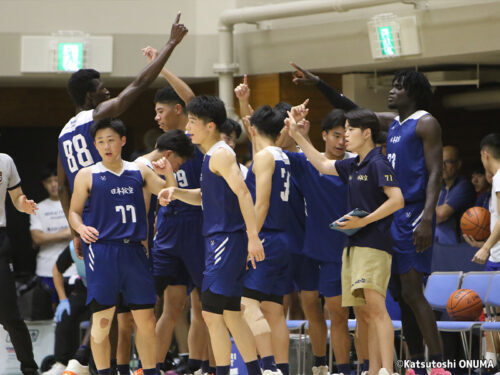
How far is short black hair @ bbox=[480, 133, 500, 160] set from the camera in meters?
8.45

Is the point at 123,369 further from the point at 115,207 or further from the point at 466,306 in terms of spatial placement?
the point at 466,306

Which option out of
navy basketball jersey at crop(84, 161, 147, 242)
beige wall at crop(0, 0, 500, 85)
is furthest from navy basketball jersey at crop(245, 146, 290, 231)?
beige wall at crop(0, 0, 500, 85)

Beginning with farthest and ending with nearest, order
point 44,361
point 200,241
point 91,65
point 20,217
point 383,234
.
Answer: point 20,217 < point 91,65 < point 44,361 < point 200,241 < point 383,234

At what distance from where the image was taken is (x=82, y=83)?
7219mm

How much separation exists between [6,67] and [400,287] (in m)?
6.48

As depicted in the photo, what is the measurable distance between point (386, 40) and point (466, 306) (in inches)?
125

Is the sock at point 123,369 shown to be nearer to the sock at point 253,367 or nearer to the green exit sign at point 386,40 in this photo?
the sock at point 253,367

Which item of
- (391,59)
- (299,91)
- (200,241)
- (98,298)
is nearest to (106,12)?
(299,91)

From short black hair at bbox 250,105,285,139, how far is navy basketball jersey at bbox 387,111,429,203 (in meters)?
0.90

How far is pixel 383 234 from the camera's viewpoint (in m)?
6.33

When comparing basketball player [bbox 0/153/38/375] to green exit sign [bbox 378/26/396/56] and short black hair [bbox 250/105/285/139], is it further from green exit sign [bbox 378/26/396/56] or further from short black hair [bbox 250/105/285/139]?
green exit sign [bbox 378/26/396/56]

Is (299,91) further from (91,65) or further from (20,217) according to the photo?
(20,217)

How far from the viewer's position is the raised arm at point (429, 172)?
20.7 feet

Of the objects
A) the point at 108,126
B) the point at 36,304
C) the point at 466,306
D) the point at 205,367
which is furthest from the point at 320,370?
the point at 36,304
